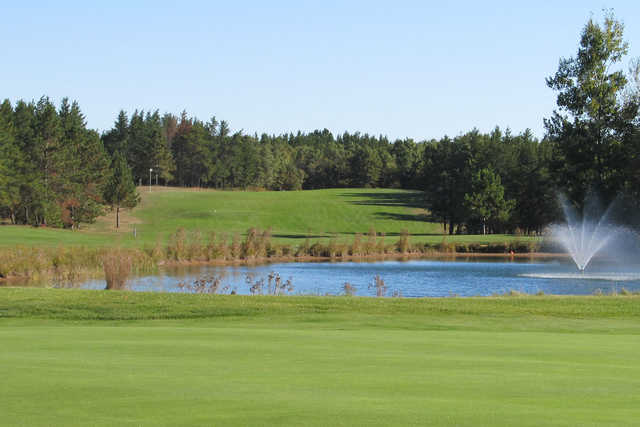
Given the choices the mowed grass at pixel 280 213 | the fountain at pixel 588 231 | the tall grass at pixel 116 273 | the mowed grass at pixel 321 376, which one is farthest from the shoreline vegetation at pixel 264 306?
Answer: the mowed grass at pixel 280 213

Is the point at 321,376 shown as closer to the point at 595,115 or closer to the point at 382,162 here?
the point at 595,115

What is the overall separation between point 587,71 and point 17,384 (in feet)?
150

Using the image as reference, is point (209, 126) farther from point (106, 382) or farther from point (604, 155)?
point (106, 382)

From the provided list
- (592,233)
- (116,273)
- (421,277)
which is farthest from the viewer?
(592,233)

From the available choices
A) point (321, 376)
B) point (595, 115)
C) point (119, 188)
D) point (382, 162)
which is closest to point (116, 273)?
point (321, 376)

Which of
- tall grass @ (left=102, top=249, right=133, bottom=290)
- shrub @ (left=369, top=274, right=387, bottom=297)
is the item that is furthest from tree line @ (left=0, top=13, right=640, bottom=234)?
tall grass @ (left=102, top=249, right=133, bottom=290)

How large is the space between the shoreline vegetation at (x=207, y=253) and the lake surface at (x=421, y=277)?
6.49ft

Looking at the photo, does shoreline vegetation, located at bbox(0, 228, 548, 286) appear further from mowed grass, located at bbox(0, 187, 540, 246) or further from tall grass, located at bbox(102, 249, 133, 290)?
mowed grass, located at bbox(0, 187, 540, 246)

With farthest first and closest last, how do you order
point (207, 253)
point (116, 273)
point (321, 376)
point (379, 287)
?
point (207, 253), point (379, 287), point (116, 273), point (321, 376)

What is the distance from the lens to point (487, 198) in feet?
261

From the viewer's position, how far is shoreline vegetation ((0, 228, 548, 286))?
33.1 m

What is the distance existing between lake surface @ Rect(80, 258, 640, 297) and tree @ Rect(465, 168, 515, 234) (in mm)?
30279

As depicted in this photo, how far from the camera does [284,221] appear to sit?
95.1 metres

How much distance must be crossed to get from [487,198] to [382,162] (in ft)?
239
